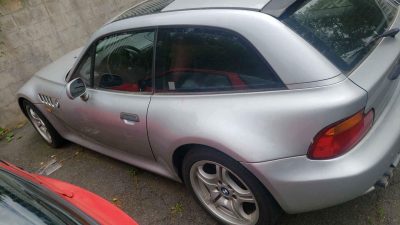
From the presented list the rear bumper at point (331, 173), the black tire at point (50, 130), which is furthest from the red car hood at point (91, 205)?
the black tire at point (50, 130)

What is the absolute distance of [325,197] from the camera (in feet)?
5.59

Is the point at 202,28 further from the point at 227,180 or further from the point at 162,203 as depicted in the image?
the point at 162,203

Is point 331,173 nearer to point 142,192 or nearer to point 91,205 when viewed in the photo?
point 91,205

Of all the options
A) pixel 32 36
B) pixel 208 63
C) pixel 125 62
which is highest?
pixel 208 63

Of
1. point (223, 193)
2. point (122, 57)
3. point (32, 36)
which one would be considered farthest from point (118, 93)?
point (32, 36)

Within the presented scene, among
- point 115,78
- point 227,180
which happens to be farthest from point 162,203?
point 115,78

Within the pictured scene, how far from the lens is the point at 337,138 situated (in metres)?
1.62

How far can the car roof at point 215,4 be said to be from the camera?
1903mm

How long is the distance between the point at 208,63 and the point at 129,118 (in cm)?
79

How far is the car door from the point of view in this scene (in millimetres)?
2332

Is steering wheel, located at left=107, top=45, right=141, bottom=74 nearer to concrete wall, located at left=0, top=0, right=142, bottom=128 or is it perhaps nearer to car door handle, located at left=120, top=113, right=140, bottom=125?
car door handle, located at left=120, top=113, right=140, bottom=125

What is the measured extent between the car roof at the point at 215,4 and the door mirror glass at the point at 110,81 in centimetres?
70

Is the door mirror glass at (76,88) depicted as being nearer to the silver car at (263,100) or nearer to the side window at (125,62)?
the side window at (125,62)

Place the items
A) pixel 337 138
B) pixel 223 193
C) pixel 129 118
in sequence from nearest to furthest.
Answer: pixel 337 138 → pixel 223 193 → pixel 129 118
